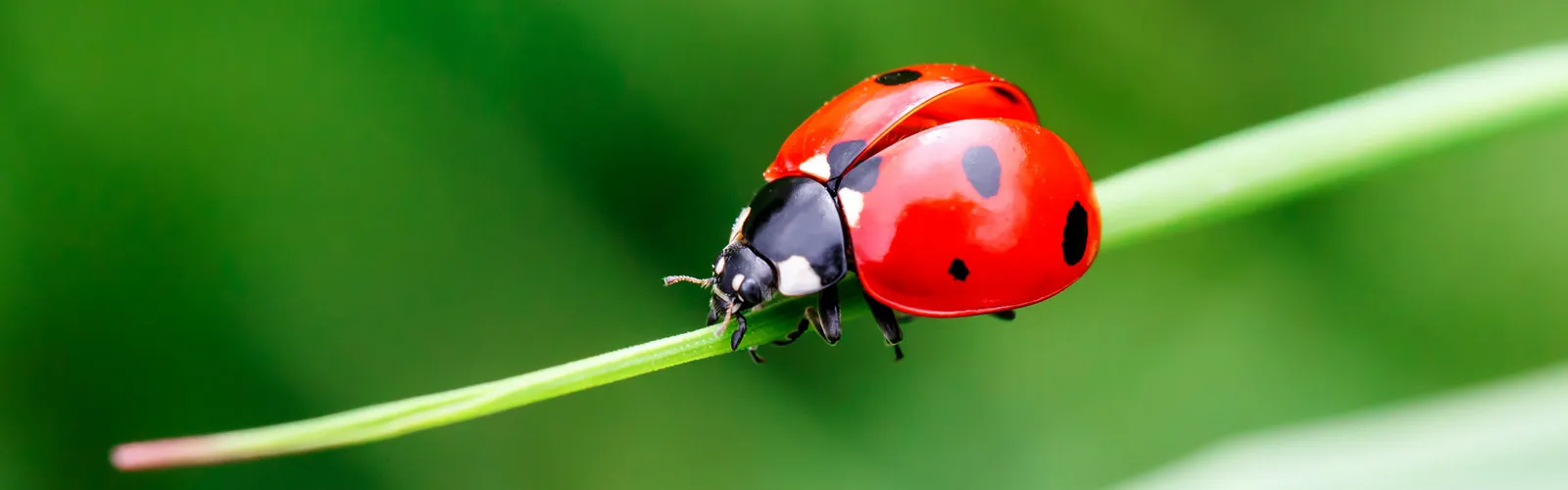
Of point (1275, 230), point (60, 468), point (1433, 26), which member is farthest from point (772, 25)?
point (60, 468)

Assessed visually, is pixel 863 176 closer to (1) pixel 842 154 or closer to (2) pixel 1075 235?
(1) pixel 842 154

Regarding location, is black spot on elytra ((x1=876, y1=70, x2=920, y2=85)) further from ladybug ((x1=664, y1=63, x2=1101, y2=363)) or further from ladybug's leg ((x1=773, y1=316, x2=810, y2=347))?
ladybug's leg ((x1=773, y1=316, x2=810, y2=347))

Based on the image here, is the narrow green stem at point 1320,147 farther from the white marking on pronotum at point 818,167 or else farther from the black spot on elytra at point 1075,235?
the white marking on pronotum at point 818,167

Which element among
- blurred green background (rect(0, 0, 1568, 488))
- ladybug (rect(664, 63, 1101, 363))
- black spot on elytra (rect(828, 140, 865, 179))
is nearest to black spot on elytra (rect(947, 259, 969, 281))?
ladybug (rect(664, 63, 1101, 363))

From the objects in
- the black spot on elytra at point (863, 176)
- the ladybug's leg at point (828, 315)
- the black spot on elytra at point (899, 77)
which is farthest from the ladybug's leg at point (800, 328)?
the black spot on elytra at point (899, 77)

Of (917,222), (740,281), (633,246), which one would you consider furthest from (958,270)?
(633,246)

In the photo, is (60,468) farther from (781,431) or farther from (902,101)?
(902,101)
